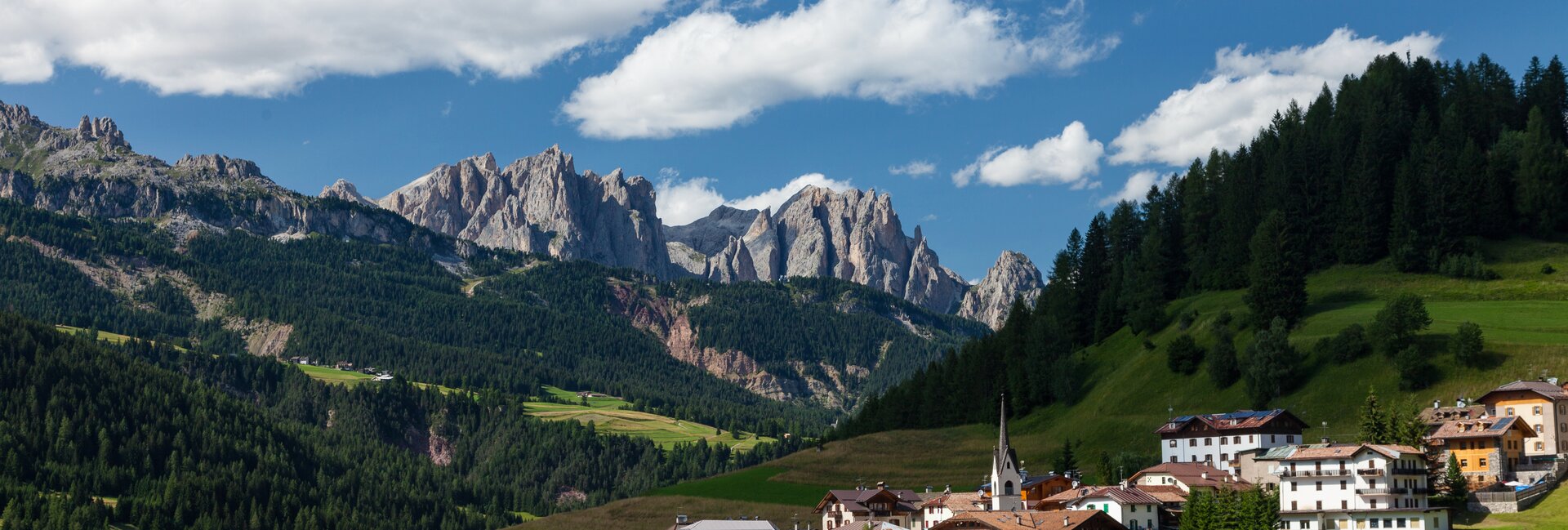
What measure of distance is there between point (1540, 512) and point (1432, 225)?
84079mm

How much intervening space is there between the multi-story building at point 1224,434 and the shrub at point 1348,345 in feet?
41.6

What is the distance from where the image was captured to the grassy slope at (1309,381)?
152 metres

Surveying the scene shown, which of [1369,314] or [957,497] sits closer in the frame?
[957,497]

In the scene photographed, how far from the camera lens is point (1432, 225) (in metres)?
192

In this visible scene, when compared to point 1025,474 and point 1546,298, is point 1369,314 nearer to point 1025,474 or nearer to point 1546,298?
point 1546,298

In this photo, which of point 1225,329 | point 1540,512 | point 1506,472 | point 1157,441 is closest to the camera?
point 1540,512

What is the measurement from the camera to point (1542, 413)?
133 meters

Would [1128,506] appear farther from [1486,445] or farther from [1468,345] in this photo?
[1468,345]

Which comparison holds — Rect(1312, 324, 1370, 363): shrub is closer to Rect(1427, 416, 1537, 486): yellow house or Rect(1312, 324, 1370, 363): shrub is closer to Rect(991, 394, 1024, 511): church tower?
Rect(1427, 416, 1537, 486): yellow house

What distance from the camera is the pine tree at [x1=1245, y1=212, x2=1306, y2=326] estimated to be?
17975cm

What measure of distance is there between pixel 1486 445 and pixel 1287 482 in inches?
680

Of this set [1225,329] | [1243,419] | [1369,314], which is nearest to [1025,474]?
[1243,419]

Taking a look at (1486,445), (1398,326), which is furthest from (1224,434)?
(1486,445)

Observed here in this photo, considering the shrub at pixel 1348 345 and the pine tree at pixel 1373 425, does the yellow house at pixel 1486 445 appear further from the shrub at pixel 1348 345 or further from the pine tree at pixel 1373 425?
the shrub at pixel 1348 345
